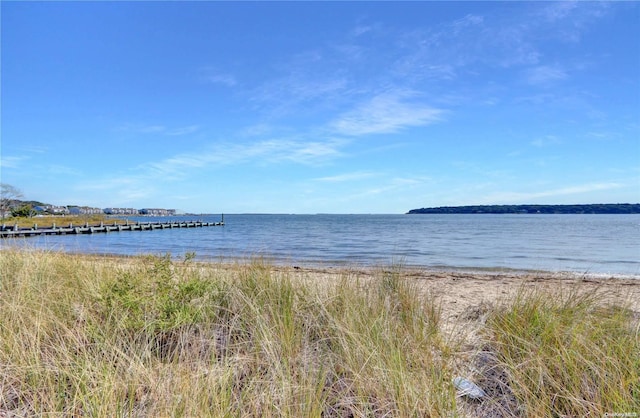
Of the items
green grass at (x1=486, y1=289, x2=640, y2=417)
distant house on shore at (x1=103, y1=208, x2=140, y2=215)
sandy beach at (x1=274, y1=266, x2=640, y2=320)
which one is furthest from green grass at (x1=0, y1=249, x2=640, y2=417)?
distant house on shore at (x1=103, y1=208, x2=140, y2=215)

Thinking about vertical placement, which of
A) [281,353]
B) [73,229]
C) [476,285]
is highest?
[281,353]

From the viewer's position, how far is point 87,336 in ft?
10.9

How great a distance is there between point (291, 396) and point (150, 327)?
1.64m

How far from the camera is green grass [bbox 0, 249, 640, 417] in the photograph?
233cm

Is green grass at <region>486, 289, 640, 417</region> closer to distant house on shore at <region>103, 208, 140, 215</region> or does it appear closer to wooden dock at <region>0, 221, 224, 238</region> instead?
wooden dock at <region>0, 221, 224, 238</region>

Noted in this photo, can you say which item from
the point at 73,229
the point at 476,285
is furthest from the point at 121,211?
the point at 476,285

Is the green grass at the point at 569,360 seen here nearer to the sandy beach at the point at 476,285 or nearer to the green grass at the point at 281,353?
the green grass at the point at 281,353

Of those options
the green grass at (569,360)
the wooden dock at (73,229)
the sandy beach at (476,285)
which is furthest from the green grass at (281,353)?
the wooden dock at (73,229)

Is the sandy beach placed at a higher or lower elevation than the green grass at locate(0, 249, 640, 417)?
lower

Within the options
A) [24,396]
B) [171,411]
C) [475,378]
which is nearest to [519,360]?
[475,378]

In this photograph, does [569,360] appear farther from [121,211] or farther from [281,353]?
[121,211]

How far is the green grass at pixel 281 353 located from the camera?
233 cm

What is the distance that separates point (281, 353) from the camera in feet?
9.91

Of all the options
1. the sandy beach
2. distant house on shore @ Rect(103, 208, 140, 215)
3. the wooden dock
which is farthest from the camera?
distant house on shore @ Rect(103, 208, 140, 215)
